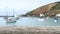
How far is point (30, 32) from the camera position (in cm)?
676

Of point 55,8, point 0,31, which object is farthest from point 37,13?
point 0,31

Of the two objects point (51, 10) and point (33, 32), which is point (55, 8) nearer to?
point (51, 10)

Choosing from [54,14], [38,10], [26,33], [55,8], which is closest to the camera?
[26,33]

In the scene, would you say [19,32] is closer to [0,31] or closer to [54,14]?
[0,31]

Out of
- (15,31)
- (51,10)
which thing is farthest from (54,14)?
(15,31)

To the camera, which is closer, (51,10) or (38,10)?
(51,10)

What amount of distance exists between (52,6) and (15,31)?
145 m

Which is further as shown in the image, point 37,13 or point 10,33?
point 37,13

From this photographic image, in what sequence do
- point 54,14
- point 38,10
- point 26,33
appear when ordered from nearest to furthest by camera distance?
point 26,33 → point 54,14 → point 38,10

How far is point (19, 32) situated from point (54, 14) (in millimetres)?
133333

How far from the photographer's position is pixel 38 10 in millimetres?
158750

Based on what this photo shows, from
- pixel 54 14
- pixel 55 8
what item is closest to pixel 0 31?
pixel 54 14

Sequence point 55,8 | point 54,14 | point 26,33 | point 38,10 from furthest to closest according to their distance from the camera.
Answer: point 38,10 → point 55,8 → point 54,14 → point 26,33

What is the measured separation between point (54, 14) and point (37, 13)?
1841 centimetres
